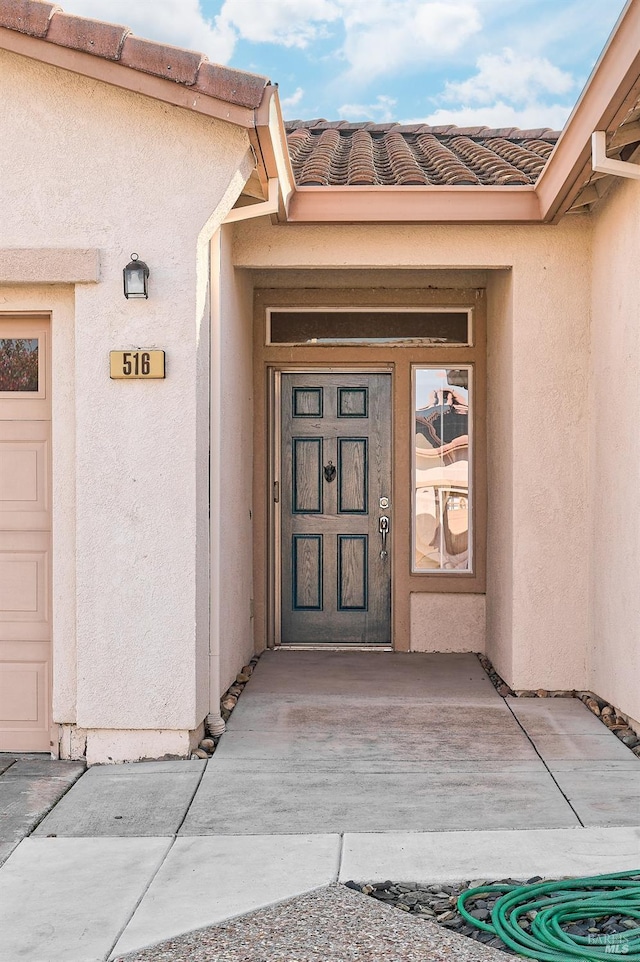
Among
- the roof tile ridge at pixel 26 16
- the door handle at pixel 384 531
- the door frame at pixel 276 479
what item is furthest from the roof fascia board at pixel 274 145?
the door handle at pixel 384 531

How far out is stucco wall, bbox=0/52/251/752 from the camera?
573 cm

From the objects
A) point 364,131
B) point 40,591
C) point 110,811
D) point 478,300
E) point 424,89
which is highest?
point 424,89

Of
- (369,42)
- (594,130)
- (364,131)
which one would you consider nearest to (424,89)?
(369,42)

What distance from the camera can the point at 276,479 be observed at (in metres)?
8.95

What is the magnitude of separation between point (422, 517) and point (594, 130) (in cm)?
391

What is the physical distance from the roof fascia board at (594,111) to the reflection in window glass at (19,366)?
3323mm

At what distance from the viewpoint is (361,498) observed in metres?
8.95

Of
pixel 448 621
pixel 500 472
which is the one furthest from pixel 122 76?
pixel 448 621

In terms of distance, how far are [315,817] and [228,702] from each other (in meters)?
2.19

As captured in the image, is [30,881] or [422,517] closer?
[30,881]

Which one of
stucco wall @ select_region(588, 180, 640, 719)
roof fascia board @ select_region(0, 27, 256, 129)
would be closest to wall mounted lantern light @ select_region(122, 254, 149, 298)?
roof fascia board @ select_region(0, 27, 256, 129)

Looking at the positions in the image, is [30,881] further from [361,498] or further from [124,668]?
[361,498]

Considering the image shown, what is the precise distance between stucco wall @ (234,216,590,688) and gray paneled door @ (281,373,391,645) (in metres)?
1.73

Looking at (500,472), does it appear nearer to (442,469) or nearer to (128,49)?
(442,469)
